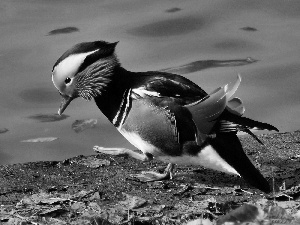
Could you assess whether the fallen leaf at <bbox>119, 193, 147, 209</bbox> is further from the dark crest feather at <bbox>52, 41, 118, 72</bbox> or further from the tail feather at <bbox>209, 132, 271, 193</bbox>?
the dark crest feather at <bbox>52, 41, 118, 72</bbox>

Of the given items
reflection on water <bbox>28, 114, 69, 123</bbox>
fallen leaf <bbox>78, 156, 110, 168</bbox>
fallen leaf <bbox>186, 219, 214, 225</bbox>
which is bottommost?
reflection on water <bbox>28, 114, 69, 123</bbox>

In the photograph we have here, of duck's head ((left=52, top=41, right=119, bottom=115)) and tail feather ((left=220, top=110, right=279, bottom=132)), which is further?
duck's head ((left=52, top=41, right=119, bottom=115))

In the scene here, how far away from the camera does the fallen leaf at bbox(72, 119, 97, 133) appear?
747cm

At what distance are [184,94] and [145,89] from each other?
0.25 m

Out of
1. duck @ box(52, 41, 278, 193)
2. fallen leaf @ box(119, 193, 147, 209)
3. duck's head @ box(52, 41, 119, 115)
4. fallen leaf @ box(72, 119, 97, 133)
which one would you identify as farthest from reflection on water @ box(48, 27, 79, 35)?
fallen leaf @ box(119, 193, 147, 209)

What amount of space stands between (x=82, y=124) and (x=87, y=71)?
2.01 meters

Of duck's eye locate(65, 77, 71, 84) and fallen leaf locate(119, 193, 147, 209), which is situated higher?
duck's eye locate(65, 77, 71, 84)

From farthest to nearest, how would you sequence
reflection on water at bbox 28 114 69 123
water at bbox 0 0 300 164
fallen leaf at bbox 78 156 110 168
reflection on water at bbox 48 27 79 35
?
reflection on water at bbox 48 27 79 35
reflection on water at bbox 28 114 69 123
water at bbox 0 0 300 164
fallen leaf at bbox 78 156 110 168

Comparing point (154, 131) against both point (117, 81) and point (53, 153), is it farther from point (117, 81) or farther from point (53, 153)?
point (53, 153)

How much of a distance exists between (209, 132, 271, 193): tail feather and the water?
7.24 feet

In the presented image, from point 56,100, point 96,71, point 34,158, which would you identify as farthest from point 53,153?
point 96,71

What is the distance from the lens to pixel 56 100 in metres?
7.85

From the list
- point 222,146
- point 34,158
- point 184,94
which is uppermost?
point 184,94

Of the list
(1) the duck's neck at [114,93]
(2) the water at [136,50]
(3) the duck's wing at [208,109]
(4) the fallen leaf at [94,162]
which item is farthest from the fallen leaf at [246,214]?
(2) the water at [136,50]
